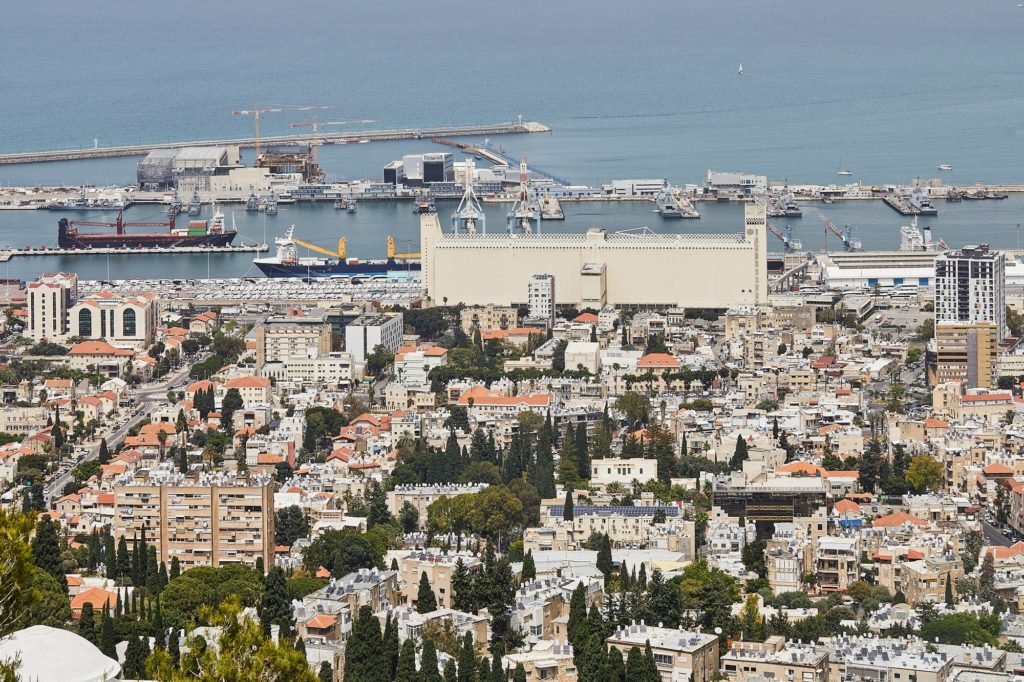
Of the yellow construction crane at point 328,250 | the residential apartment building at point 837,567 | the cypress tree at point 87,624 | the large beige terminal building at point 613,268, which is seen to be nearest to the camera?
the cypress tree at point 87,624

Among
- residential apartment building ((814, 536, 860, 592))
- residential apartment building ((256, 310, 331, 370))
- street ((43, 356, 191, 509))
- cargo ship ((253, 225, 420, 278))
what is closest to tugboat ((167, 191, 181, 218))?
cargo ship ((253, 225, 420, 278))

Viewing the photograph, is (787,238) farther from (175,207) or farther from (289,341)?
(289,341)

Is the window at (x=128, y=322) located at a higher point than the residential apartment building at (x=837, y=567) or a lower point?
higher

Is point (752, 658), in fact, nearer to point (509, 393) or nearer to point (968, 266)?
point (509, 393)

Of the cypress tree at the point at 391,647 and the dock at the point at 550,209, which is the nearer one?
the cypress tree at the point at 391,647

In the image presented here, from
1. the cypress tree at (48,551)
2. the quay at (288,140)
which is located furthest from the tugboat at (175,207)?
the cypress tree at (48,551)

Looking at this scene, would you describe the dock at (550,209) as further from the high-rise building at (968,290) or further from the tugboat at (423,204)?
the high-rise building at (968,290)

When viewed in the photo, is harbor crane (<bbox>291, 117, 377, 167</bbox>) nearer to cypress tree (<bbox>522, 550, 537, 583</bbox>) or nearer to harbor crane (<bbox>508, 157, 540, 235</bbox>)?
harbor crane (<bbox>508, 157, 540, 235</bbox>)
